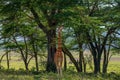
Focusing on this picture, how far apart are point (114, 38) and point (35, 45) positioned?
10814 mm

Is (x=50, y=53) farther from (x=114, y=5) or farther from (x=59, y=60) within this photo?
(x=59, y=60)

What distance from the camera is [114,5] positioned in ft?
105

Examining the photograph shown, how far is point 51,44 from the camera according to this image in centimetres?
2683

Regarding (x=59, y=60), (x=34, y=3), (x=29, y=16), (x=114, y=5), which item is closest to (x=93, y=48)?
(x=114, y=5)

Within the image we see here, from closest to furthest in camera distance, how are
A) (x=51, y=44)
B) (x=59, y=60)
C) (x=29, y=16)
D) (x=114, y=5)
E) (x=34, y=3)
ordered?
1. (x=59, y=60)
2. (x=34, y=3)
3. (x=51, y=44)
4. (x=29, y=16)
5. (x=114, y=5)

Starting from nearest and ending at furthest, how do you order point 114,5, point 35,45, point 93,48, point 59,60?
point 59,60 < point 114,5 < point 93,48 < point 35,45

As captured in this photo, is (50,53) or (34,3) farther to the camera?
(50,53)

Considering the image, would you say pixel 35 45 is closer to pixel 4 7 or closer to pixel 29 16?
pixel 29 16

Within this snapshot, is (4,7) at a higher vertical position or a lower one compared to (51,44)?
higher

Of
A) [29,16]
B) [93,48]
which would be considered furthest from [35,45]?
[29,16]

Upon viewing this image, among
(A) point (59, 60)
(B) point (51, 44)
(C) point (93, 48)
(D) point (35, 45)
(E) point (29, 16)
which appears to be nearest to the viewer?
(A) point (59, 60)

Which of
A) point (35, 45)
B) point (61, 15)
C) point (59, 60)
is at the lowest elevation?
point (35, 45)

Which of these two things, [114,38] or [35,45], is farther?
[35,45]

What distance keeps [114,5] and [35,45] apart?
1440 cm
